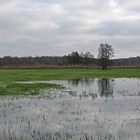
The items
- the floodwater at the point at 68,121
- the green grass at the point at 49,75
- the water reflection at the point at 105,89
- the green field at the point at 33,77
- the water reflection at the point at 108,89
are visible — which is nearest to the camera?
the floodwater at the point at 68,121

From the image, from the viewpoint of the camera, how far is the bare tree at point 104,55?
422ft

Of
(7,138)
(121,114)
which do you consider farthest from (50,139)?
(121,114)

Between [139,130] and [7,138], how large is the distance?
594 centimetres

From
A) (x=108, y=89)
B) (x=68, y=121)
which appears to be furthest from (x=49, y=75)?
(x=68, y=121)

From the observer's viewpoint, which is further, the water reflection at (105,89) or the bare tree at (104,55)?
the bare tree at (104,55)

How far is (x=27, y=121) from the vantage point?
62.9ft

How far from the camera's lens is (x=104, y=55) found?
136 meters

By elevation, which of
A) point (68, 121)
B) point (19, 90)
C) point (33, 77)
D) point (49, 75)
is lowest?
point (68, 121)

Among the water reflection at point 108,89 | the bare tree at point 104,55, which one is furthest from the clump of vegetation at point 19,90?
the bare tree at point 104,55

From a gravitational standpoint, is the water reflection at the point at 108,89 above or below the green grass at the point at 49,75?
below

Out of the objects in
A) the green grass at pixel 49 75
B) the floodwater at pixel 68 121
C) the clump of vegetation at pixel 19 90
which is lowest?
the floodwater at pixel 68 121

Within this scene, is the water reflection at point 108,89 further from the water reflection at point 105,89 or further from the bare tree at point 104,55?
the bare tree at point 104,55

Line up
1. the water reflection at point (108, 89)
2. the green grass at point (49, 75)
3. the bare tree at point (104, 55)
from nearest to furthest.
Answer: the water reflection at point (108, 89), the green grass at point (49, 75), the bare tree at point (104, 55)

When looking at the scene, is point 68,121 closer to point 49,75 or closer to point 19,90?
point 19,90
